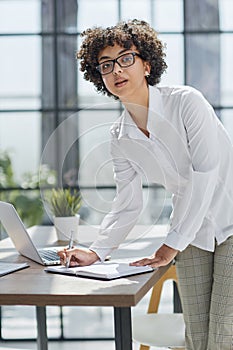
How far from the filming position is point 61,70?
529cm

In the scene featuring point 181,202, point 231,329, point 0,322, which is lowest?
point 0,322

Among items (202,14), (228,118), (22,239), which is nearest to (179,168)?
(22,239)

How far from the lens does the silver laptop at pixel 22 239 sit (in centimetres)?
246

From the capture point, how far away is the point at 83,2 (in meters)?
5.27

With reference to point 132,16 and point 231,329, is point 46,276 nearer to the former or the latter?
point 231,329

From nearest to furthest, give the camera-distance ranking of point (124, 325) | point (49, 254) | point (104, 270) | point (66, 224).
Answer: point (124, 325) < point (104, 270) < point (49, 254) < point (66, 224)

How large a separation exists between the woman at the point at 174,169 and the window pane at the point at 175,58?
105 inches

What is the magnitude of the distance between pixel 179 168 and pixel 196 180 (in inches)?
5.9

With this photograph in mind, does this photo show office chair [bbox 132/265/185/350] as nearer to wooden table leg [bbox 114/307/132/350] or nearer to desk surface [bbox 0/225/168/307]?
desk surface [bbox 0/225/168/307]

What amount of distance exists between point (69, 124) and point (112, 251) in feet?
8.93

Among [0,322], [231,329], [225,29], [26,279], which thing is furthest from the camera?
[225,29]

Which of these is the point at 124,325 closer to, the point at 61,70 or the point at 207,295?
the point at 207,295

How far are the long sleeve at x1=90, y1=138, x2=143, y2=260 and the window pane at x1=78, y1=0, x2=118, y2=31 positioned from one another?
9.51 ft

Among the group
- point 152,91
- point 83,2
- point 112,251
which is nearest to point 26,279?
point 112,251
